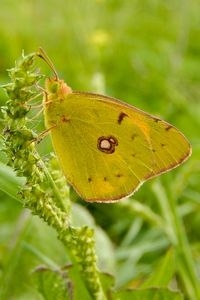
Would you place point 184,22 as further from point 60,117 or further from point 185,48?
point 60,117

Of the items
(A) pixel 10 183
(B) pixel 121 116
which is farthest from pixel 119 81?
(A) pixel 10 183

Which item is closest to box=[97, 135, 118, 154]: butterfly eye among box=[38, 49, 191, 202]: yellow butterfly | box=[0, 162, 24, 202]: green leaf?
box=[38, 49, 191, 202]: yellow butterfly

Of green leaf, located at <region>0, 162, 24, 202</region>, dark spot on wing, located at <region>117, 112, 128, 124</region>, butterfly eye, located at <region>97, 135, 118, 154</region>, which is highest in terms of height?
dark spot on wing, located at <region>117, 112, 128, 124</region>

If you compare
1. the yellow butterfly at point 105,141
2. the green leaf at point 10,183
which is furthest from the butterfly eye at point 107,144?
the green leaf at point 10,183

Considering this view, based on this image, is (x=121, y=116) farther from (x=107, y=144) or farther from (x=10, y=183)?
(x=10, y=183)

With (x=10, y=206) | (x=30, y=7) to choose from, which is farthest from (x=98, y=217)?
(x=30, y=7)

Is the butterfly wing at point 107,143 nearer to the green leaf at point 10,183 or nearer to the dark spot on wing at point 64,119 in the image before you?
the dark spot on wing at point 64,119

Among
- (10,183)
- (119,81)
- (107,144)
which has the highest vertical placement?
(119,81)

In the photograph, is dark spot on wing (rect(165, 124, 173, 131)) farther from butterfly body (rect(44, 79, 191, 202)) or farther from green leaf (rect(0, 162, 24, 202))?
green leaf (rect(0, 162, 24, 202))
